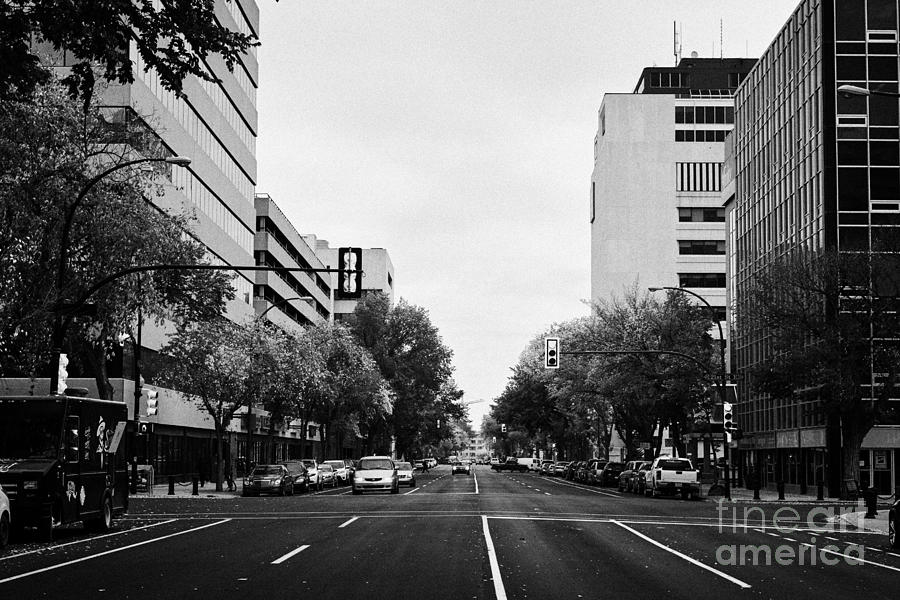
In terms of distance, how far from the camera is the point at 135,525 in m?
26.8

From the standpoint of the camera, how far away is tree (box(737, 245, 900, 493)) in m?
43.4

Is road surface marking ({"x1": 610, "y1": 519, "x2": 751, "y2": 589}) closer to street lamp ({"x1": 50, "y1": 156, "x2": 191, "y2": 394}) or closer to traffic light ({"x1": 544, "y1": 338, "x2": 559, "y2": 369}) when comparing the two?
street lamp ({"x1": 50, "y1": 156, "x2": 191, "y2": 394})

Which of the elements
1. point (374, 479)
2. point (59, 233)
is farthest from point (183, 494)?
point (59, 233)

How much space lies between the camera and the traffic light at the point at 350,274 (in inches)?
955

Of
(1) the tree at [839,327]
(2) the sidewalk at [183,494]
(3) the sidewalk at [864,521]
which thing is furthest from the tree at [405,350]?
(3) the sidewalk at [864,521]

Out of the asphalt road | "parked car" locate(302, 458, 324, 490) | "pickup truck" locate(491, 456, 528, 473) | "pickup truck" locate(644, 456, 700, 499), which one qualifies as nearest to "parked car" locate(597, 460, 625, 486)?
"pickup truck" locate(644, 456, 700, 499)

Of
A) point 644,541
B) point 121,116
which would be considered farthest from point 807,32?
point 644,541

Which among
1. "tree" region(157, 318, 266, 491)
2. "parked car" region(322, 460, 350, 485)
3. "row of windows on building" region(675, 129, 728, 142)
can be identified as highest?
"row of windows on building" region(675, 129, 728, 142)

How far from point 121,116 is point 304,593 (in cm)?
3838

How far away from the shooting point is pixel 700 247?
117 meters

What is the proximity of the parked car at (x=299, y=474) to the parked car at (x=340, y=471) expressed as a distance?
418 inches

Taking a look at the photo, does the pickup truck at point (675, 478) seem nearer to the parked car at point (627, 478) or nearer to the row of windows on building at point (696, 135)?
the parked car at point (627, 478)

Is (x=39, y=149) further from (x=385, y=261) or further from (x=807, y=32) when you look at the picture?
(x=385, y=261)

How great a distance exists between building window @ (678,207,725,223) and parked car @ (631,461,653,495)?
213ft
